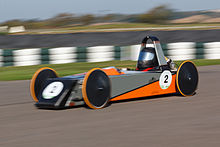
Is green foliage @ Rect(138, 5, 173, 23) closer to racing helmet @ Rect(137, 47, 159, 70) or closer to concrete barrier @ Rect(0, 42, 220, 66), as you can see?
concrete barrier @ Rect(0, 42, 220, 66)

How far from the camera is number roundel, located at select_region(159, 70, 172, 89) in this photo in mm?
7414

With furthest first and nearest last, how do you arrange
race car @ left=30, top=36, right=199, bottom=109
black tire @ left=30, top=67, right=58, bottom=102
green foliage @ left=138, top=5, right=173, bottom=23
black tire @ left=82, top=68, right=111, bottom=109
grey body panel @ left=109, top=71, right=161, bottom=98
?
green foliage @ left=138, top=5, right=173, bottom=23, black tire @ left=30, top=67, right=58, bottom=102, grey body panel @ left=109, top=71, right=161, bottom=98, race car @ left=30, top=36, right=199, bottom=109, black tire @ left=82, top=68, right=111, bottom=109

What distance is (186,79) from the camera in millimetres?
7531

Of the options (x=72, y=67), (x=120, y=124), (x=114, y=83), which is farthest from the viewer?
(x=72, y=67)

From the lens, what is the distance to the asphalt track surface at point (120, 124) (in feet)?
15.2

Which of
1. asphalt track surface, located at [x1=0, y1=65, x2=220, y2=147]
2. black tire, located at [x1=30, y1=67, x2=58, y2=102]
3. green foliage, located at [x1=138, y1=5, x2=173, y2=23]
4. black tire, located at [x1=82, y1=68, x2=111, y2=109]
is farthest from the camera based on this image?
green foliage, located at [x1=138, y1=5, x2=173, y2=23]

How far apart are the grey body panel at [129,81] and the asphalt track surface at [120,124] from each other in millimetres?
269

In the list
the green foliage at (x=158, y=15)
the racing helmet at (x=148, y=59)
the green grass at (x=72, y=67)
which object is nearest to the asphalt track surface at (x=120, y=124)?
the racing helmet at (x=148, y=59)

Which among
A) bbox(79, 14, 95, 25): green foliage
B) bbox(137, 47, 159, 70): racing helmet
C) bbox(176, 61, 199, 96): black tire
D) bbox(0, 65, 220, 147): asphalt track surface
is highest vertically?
bbox(79, 14, 95, 25): green foliage

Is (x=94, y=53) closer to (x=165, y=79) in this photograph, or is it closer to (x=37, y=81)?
(x=165, y=79)

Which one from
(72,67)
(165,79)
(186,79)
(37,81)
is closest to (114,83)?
(165,79)

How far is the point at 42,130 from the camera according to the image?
→ 5.20 m

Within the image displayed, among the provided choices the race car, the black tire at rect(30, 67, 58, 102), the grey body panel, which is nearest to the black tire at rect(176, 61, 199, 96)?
the race car

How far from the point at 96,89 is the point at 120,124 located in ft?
3.34
